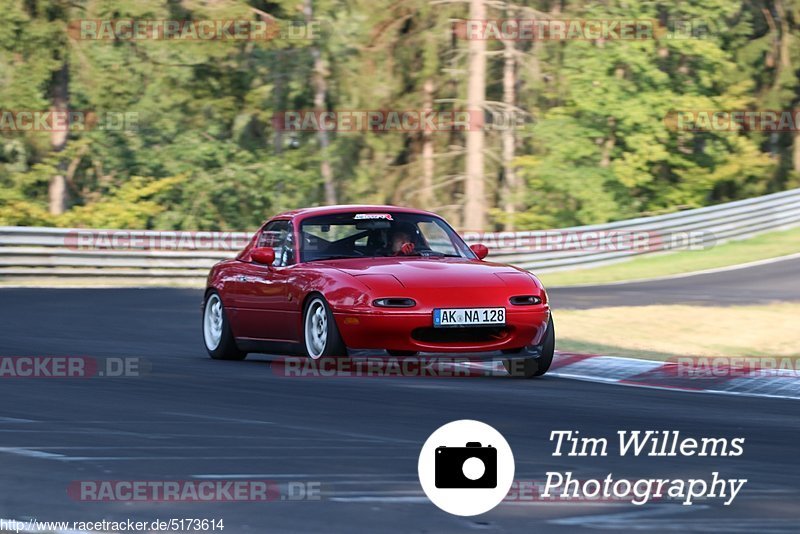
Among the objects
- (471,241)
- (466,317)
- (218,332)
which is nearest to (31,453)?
(466,317)

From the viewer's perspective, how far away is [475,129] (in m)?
39.8

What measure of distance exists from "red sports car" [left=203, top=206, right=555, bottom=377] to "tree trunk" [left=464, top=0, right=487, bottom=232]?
2513 centimetres

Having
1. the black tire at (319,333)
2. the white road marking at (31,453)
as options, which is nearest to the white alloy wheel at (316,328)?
the black tire at (319,333)

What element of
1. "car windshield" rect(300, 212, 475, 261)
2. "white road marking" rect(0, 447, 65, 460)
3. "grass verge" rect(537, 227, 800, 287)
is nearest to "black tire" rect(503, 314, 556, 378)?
"car windshield" rect(300, 212, 475, 261)

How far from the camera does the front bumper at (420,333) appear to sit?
1134cm

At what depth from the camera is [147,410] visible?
9172 mm

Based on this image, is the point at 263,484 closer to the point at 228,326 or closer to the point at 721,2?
the point at 228,326

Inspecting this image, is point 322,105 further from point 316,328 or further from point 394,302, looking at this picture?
point 394,302

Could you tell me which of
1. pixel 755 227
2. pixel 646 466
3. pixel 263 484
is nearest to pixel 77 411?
pixel 263 484

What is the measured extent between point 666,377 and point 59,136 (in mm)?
35439

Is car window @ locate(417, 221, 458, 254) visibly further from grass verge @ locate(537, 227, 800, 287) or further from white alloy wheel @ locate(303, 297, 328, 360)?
grass verge @ locate(537, 227, 800, 287)

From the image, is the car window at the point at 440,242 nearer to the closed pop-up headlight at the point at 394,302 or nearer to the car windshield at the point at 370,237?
the car windshield at the point at 370,237

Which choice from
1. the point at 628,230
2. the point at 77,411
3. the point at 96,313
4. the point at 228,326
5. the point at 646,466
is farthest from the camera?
the point at 628,230

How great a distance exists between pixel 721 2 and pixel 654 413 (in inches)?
1387
